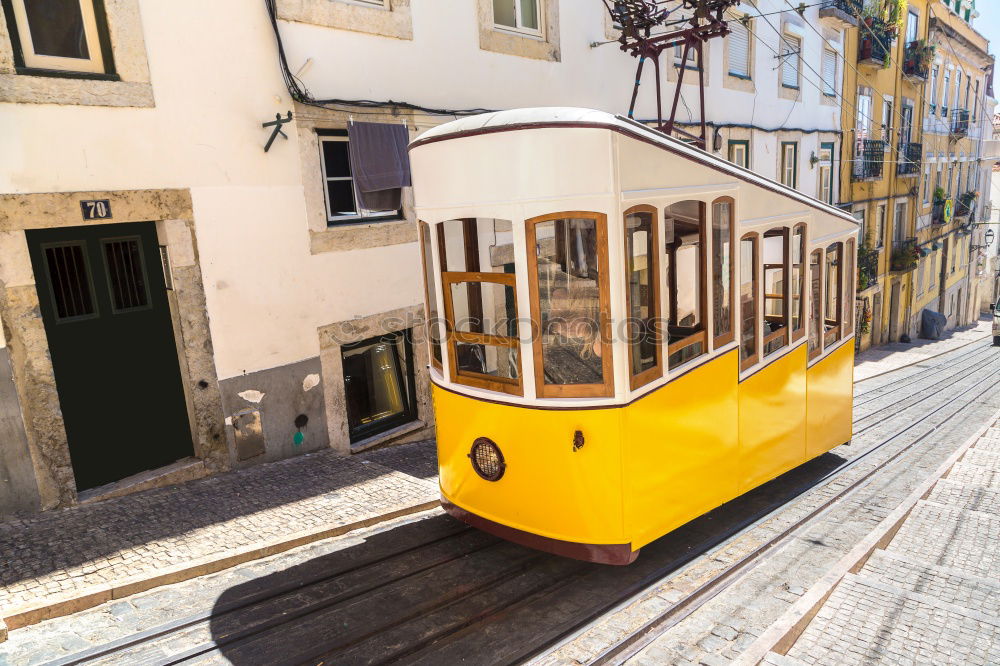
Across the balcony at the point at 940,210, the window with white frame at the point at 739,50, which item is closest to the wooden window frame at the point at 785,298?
the window with white frame at the point at 739,50

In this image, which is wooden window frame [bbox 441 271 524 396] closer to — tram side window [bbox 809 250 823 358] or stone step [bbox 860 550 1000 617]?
stone step [bbox 860 550 1000 617]

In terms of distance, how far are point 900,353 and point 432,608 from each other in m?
22.5

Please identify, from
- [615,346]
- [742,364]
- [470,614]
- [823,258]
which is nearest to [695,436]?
[742,364]

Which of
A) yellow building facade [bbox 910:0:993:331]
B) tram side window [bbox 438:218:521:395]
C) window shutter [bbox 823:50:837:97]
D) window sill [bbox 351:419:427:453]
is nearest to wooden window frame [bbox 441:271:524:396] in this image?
tram side window [bbox 438:218:521:395]

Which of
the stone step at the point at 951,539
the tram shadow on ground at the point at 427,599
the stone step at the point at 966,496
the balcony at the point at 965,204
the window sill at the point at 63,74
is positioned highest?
the window sill at the point at 63,74

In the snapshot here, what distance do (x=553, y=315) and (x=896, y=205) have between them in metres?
24.4

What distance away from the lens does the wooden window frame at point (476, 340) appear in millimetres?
4621

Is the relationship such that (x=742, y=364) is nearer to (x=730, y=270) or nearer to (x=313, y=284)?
(x=730, y=270)

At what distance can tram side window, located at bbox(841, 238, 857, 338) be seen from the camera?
7.57 m

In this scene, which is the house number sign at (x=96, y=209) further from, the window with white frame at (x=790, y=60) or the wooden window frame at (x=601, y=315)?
the window with white frame at (x=790, y=60)

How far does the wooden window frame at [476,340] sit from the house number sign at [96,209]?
3.50 metres

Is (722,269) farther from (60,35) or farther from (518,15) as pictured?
(518,15)

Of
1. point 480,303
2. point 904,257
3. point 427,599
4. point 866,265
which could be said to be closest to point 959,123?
point 904,257

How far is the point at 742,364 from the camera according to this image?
5680 mm
